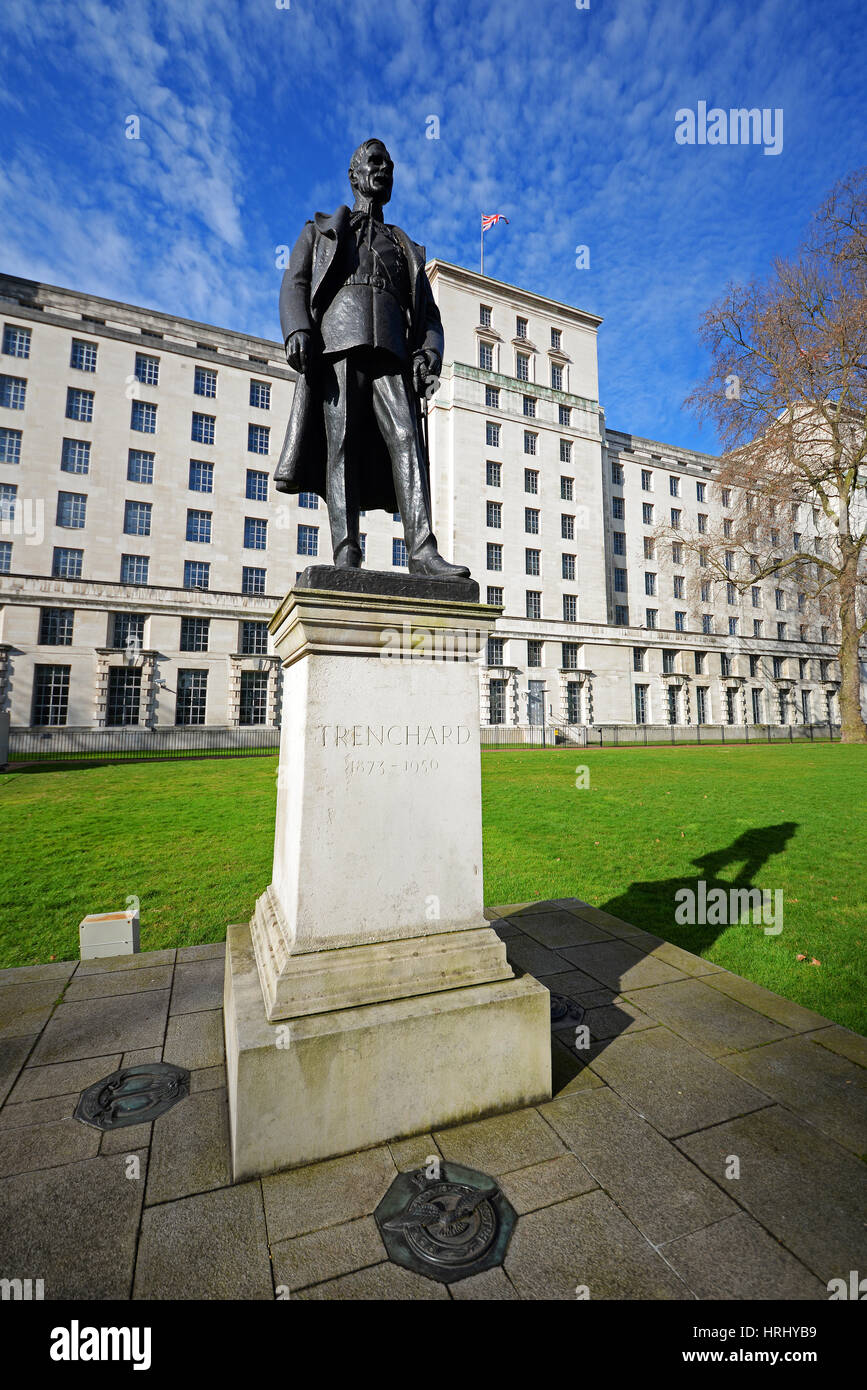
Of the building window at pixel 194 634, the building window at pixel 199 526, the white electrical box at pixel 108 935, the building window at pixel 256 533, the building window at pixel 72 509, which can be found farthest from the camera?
the building window at pixel 256 533

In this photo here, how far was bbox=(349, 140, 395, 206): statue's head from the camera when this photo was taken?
12.4ft

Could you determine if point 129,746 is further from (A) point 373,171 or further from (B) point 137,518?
(A) point 373,171

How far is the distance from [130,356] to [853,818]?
43430 millimetres

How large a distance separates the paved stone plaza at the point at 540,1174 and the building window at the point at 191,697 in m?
32.7

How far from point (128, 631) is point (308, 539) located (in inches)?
511

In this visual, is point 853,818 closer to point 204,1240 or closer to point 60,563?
point 204,1240

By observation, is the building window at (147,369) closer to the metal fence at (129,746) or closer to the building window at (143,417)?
the building window at (143,417)

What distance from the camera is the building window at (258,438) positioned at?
3859 cm

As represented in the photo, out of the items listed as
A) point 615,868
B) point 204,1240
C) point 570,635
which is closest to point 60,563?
point 570,635

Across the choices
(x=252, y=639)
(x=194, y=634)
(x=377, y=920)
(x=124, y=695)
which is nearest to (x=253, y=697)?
(x=252, y=639)

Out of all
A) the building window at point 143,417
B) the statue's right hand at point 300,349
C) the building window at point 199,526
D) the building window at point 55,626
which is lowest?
the statue's right hand at point 300,349

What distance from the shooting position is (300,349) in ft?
11.4

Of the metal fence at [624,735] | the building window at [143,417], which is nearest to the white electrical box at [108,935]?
the metal fence at [624,735]

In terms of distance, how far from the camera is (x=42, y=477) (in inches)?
1330
